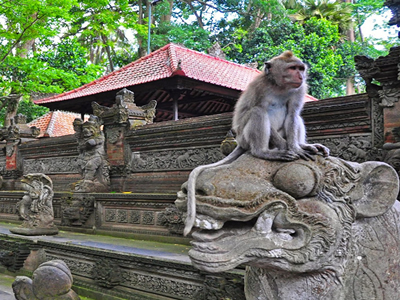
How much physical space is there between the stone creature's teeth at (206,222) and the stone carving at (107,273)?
447 cm

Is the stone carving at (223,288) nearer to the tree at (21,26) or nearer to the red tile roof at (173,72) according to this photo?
the red tile roof at (173,72)

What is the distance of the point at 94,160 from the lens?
9.42 m

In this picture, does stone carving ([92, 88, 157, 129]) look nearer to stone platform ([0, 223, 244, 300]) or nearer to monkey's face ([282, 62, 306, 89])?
stone platform ([0, 223, 244, 300])

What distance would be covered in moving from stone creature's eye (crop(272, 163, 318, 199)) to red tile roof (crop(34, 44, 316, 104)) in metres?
9.64

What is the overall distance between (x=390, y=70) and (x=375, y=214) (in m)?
3.59

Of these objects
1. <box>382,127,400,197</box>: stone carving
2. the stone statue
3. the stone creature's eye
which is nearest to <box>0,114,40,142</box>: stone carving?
the stone statue

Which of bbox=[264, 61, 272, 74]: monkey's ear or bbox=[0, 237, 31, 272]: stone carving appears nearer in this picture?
bbox=[264, 61, 272, 74]: monkey's ear

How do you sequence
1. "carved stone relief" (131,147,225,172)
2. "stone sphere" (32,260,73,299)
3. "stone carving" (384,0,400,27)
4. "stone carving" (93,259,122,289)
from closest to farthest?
"stone sphere" (32,260,73,299) < "stone carving" (384,0,400,27) < "stone carving" (93,259,122,289) < "carved stone relief" (131,147,225,172)

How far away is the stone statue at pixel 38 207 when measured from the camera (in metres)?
8.47

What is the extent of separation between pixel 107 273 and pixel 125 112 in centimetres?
428

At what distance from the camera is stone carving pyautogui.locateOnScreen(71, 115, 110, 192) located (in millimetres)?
9336

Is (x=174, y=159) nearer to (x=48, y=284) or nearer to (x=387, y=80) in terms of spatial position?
(x=48, y=284)

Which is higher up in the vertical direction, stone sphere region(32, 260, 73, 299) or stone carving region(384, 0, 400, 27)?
stone carving region(384, 0, 400, 27)

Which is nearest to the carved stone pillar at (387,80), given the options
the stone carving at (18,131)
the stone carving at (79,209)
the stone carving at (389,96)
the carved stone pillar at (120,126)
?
the stone carving at (389,96)
